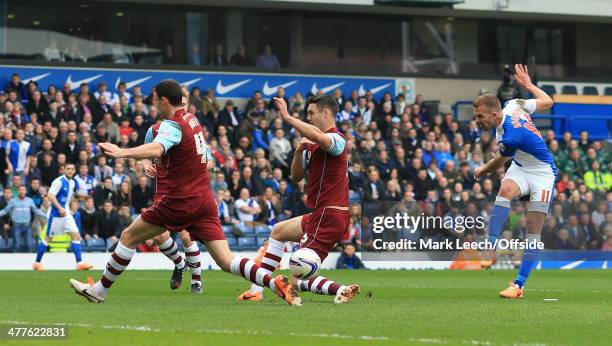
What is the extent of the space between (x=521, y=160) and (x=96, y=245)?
13.2 metres

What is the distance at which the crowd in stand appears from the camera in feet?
87.1

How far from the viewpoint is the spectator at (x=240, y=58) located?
119 ft

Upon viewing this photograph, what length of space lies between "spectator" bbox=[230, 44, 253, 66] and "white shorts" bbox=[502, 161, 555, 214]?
73.1 ft

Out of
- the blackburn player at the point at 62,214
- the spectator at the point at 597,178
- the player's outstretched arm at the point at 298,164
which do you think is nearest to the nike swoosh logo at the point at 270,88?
the spectator at the point at 597,178

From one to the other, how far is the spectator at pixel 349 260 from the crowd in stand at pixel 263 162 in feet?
0.97

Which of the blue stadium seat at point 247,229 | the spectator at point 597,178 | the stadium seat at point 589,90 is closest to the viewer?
the blue stadium seat at point 247,229

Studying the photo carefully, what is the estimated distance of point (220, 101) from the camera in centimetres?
3541

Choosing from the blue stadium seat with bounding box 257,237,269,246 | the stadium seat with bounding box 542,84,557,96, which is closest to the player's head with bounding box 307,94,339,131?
the blue stadium seat with bounding box 257,237,269,246

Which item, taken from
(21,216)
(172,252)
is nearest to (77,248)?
(21,216)

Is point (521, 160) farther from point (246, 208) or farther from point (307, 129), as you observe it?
point (246, 208)

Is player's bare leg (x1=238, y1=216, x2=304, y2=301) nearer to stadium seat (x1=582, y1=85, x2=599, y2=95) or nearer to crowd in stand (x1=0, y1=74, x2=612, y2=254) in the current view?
crowd in stand (x1=0, y1=74, x2=612, y2=254)

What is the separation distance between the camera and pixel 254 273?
1182cm

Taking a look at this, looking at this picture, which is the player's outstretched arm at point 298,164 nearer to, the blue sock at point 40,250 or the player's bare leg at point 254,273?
the player's bare leg at point 254,273

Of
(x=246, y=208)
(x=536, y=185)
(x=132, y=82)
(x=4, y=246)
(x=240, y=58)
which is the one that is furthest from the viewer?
(x=240, y=58)
